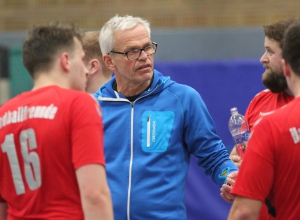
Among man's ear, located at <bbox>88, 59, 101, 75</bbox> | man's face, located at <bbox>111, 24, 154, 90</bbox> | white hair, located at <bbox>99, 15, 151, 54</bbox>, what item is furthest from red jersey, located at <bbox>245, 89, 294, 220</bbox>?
man's ear, located at <bbox>88, 59, 101, 75</bbox>

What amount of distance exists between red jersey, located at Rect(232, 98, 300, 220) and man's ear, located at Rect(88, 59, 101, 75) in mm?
1687

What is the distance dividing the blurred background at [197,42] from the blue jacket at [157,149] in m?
2.19

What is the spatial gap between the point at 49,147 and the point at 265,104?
139 cm

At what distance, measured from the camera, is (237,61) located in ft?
18.4

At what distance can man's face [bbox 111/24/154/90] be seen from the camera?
340cm

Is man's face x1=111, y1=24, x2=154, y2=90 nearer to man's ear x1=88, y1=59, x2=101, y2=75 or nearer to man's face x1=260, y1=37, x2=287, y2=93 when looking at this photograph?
man's ear x1=88, y1=59, x2=101, y2=75

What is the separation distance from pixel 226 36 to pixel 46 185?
18.4 ft

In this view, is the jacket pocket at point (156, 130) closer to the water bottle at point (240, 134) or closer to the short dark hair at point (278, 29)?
the water bottle at point (240, 134)

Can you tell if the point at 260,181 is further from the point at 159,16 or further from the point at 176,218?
the point at 159,16

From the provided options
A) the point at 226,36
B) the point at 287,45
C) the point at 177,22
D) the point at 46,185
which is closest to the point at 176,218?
the point at 46,185

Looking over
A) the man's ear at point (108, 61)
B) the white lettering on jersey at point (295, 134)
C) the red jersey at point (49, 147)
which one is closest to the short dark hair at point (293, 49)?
the white lettering on jersey at point (295, 134)

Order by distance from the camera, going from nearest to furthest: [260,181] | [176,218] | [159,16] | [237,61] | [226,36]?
[260,181] → [176,218] → [237,61] → [226,36] → [159,16]

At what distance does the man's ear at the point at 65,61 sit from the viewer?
2.56m

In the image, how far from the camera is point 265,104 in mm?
3342
